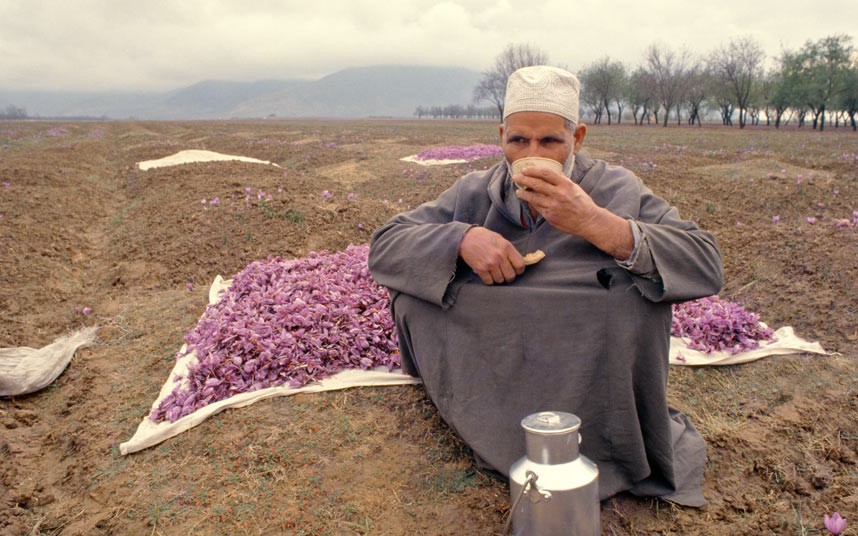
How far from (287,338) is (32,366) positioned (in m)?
2.43

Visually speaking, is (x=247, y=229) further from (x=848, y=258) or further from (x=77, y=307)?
(x=848, y=258)

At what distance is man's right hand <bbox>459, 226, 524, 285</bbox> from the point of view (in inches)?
108

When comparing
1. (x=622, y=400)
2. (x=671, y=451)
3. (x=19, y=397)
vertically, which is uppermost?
(x=622, y=400)

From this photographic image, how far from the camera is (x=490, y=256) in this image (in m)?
2.74

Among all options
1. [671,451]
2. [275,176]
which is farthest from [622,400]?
[275,176]

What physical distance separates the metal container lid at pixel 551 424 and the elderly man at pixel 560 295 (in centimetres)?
48

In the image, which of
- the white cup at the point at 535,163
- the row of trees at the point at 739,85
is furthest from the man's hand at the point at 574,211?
the row of trees at the point at 739,85

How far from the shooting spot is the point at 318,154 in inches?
879

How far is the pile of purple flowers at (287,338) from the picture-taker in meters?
3.99

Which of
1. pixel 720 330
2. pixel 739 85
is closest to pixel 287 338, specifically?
pixel 720 330

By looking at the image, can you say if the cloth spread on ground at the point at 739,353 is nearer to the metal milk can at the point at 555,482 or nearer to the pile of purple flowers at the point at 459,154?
the metal milk can at the point at 555,482

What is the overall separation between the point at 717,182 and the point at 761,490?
12672 mm

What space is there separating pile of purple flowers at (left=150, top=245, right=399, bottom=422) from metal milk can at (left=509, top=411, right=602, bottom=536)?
194 cm

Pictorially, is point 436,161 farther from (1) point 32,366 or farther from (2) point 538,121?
(2) point 538,121
